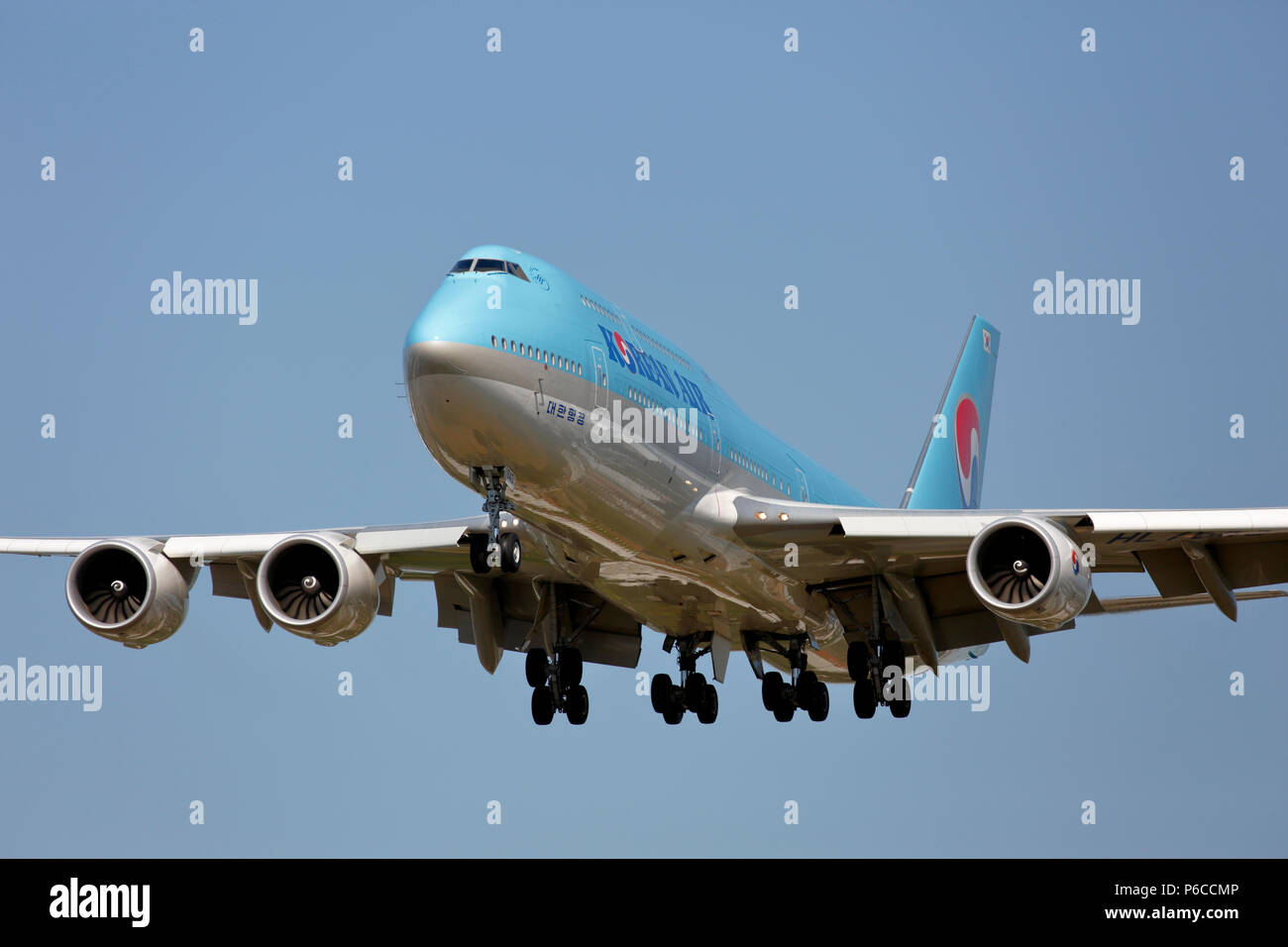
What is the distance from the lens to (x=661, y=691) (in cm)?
3155

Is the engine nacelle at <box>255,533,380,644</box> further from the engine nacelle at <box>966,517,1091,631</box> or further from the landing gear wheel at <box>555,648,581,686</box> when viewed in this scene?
the engine nacelle at <box>966,517,1091,631</box>

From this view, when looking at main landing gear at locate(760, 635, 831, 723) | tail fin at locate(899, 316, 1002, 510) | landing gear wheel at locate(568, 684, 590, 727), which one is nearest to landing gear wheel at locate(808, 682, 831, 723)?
main landing gear at locate(760, 635, 831, 723)

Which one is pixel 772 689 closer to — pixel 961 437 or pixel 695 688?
pixel 695 688

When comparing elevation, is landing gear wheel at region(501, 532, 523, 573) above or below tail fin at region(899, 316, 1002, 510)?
below

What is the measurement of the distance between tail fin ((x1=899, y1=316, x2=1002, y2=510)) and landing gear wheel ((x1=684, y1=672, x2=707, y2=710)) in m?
7.84

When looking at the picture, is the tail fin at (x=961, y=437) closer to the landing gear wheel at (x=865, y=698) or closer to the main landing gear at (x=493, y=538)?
the landing gear wheel at (x=865, y=698)

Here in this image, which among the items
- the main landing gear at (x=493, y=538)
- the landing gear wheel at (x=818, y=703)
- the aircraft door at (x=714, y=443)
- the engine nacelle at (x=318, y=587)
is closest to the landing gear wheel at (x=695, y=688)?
the landing gear wheel at (x=818, y=703)

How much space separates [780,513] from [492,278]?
6474 mm

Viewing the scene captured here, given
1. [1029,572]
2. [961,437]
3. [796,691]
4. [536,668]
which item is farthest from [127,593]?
[961,437]

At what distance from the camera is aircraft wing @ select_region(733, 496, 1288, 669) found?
2442 cm

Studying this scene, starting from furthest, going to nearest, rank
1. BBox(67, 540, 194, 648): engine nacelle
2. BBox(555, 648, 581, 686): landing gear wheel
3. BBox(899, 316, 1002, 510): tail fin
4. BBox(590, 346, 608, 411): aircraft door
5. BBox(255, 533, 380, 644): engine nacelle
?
BBox(899, 316, 1002, 510): tail fin, BBox(555, 648, 581, 686): landing gear wheel, BBox(67, 540, 194, 648): engine nacelle, BBox(255, 533, 380, 644): engine nacelle, BBox(590, 346, 608, 411): aircraft door

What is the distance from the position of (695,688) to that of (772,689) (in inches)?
60.2

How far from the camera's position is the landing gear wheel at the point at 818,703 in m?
31.8

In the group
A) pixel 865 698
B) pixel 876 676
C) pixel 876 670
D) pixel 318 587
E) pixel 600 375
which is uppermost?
pixel 600 375
